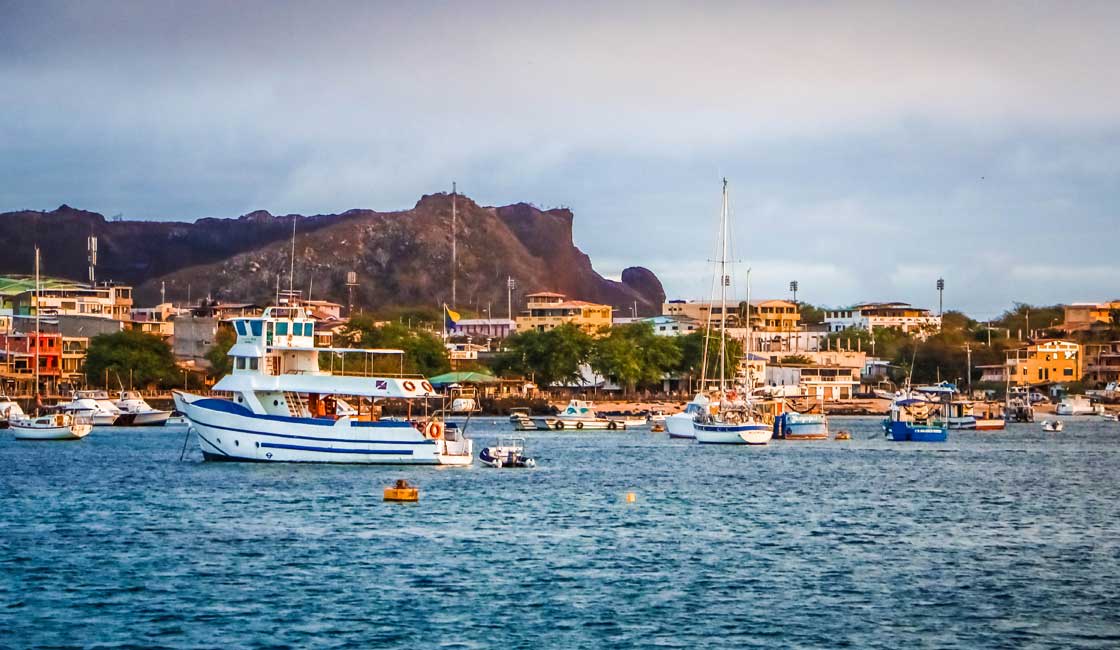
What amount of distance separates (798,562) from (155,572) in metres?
17.4

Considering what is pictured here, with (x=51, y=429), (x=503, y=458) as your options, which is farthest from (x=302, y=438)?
(x=51, y=429)

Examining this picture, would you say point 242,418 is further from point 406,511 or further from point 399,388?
point 406,511

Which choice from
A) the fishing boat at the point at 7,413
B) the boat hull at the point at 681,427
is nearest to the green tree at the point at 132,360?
the fishing boat at the point at 7,413

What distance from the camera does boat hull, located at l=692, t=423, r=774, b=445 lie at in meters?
109

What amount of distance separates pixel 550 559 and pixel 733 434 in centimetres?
6557

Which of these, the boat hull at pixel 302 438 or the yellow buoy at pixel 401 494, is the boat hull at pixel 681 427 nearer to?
the boat hull at pixel 302 438

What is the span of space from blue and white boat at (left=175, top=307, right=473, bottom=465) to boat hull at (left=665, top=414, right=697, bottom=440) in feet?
→ 153

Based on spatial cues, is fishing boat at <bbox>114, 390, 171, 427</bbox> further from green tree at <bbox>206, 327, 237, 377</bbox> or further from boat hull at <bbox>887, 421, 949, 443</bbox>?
boat hull at <bbox>887, 421, 949, 443</bbox>

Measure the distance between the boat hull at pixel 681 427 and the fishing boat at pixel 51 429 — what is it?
142 ft

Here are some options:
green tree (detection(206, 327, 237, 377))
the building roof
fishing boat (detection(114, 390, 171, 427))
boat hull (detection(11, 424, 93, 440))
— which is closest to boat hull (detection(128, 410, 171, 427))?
fishing boat (detection(114, 390, 171, 427))

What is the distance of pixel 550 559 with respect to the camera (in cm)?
4591

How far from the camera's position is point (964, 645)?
33375 mm

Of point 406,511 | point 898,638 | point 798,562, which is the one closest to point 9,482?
point 406,511

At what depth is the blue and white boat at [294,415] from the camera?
7544cm
